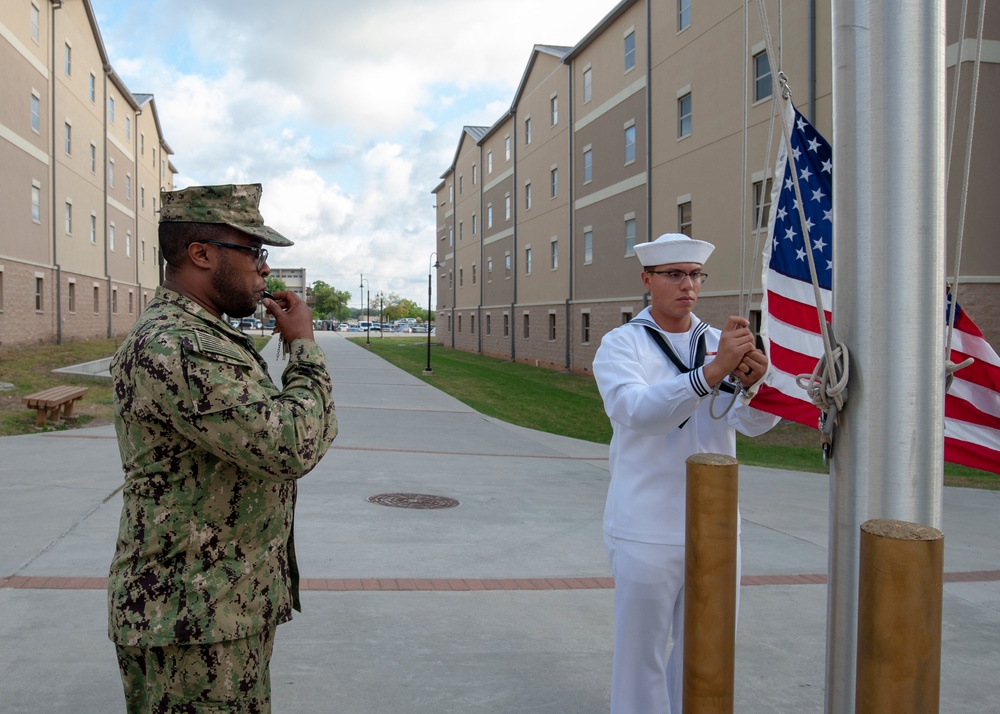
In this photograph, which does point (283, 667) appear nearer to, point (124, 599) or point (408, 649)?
point (408, 649)

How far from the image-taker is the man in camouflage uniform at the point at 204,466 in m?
2.07

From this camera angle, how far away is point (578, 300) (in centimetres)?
3136

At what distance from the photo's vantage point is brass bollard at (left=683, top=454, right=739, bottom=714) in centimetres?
205

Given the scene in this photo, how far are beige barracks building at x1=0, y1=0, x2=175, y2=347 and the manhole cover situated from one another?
22.0 m

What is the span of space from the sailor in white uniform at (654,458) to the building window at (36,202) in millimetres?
30376

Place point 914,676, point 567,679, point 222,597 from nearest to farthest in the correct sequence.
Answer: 1. point 914,676
2. point 222,597
3. point 567,679

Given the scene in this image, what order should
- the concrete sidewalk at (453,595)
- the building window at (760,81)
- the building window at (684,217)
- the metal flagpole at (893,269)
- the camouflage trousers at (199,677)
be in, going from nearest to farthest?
1. the metal flagpole at (893,269)
2. the camouflage trousers at (199,677)
3. the concrete sidewalk at (453,595)
4. the building window at (760,81)
5. the building window at (684,217)

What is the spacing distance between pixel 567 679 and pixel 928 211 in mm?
Answer: 2983

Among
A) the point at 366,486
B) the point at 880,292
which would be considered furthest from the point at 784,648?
the point at 366,486

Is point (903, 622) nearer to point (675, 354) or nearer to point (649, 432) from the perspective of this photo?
point (649, 432)

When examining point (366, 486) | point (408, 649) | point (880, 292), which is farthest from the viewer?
point (366, 486)

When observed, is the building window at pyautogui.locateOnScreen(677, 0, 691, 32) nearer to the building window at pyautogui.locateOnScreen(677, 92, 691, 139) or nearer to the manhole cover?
the building window at pyautogui.locateOnScreen(677, 92, 691, 139)

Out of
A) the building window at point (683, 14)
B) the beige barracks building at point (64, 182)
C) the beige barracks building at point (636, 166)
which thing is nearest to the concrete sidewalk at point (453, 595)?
the beige barracks building at point (636, 166)

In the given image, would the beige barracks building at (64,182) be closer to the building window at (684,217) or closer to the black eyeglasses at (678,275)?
the building window at (684,217)
